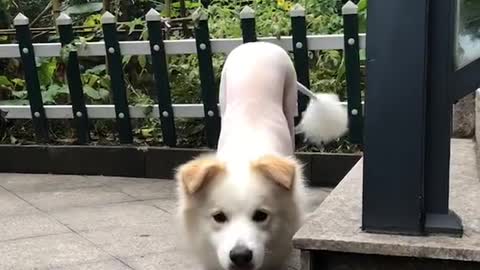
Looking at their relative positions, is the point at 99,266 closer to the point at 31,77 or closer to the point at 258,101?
the point at 258,101

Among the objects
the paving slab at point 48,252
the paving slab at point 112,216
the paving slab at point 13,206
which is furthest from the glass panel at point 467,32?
the paving slab at point 13,206

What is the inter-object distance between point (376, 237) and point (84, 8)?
6219 millimetres

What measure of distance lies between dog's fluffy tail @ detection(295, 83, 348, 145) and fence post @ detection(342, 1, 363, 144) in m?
0.88

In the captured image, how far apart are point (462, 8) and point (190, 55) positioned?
387cm

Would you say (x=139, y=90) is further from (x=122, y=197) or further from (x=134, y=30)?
(x=122, y=197)

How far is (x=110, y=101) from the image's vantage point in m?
6.90

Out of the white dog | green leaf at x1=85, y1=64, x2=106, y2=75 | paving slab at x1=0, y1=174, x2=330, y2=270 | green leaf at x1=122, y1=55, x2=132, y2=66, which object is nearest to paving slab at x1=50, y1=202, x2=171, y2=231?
paving slab at x1=0, y1=174, x2=330, y2=270

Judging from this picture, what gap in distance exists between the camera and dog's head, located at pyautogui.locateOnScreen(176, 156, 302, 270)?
3090 mm

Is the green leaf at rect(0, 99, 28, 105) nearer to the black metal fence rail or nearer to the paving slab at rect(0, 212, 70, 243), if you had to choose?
the black metal fence rail

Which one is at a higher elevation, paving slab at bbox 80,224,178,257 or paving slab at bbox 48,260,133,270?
paving slab at bbox 48,260,133,270

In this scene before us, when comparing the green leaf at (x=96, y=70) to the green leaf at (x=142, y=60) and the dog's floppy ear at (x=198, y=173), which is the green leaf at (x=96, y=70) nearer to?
the green leaf at (x=142, y=60)

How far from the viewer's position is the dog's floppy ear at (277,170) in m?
3.21

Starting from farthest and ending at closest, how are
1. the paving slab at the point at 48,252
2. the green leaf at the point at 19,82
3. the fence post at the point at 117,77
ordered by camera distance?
the green leaf at the point at 19,82
the fence post at the point at 117,77
the paving slab at the point at 48,252

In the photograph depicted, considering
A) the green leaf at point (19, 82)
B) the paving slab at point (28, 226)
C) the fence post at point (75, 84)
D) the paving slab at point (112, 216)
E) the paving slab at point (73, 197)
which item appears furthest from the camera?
the green leaf at point (19, 82)
